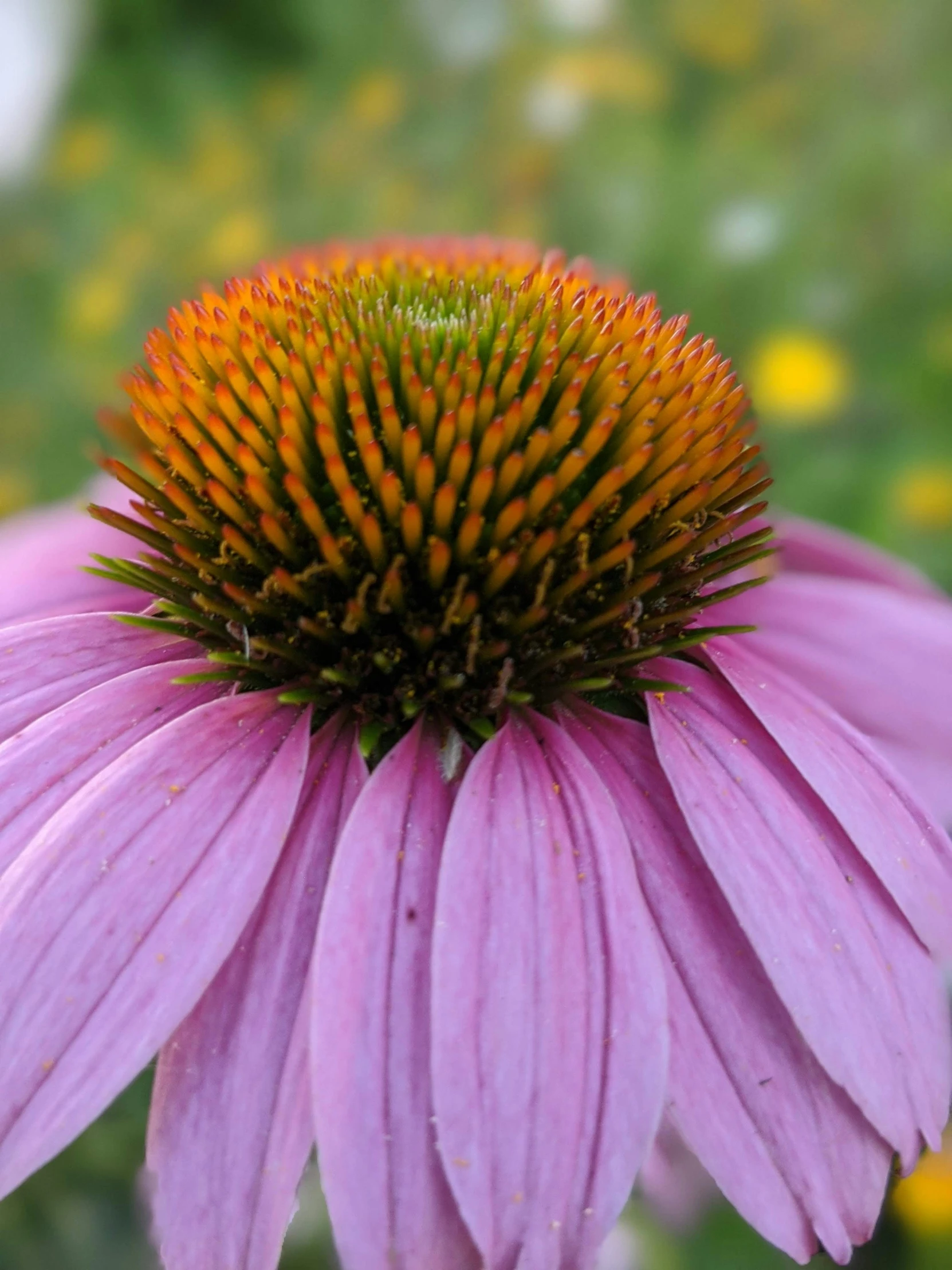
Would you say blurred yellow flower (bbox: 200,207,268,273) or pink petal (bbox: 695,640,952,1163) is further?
blurred yellow flower (bbox: 200,207,268,273)

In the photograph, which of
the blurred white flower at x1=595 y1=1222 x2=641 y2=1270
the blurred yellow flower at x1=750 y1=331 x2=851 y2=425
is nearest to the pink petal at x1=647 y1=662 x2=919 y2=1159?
the blurred white flower at x1=595 y1=1222 x2=641 y2=1270

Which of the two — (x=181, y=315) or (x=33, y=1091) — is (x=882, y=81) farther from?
(x=33, y=1091)

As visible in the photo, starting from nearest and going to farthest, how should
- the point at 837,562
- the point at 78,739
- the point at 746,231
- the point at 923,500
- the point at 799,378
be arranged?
the point at 78,739
the point at 837,562
the point at 923,500
the point at 799,378
the point at 746,231

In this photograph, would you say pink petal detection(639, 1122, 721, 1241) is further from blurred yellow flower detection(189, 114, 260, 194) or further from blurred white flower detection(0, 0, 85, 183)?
blurred white flower detection(0, 0, 85, 183)

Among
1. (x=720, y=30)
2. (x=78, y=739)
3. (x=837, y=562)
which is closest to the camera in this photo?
(x=78, y=739)

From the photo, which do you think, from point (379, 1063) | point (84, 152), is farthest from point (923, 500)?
point (84, 152)

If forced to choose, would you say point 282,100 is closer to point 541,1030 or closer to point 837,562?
point 837,562
